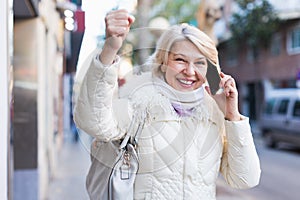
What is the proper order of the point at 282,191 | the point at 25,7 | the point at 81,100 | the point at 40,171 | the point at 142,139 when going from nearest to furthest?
the point at 81,100
the point at 142,139
the point at 25,7
the point at 40,171
the point at 282,191

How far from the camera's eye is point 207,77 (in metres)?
2.04

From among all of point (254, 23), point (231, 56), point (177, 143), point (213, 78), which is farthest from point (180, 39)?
point (231, 56)

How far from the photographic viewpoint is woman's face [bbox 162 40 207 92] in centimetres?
196

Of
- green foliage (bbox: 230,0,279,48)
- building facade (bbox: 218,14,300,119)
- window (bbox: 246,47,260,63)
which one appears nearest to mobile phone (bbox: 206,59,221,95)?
building facade (bbox: 218,14,300,119)

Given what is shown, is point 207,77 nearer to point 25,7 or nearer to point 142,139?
point 142,139

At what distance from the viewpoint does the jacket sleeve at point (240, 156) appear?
1.98 m

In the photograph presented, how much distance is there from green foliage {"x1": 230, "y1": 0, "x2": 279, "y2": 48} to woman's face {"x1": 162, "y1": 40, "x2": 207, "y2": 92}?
1809 centimetres

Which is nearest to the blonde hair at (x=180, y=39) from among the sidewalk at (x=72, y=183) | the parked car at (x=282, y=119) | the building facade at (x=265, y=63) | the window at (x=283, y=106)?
the sidewalk at (x=72, y=183)

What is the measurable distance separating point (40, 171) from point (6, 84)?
12.7ft

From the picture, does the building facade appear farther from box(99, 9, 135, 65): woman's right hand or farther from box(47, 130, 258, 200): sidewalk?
box(99, 9, 135, 65): woman's right hand
